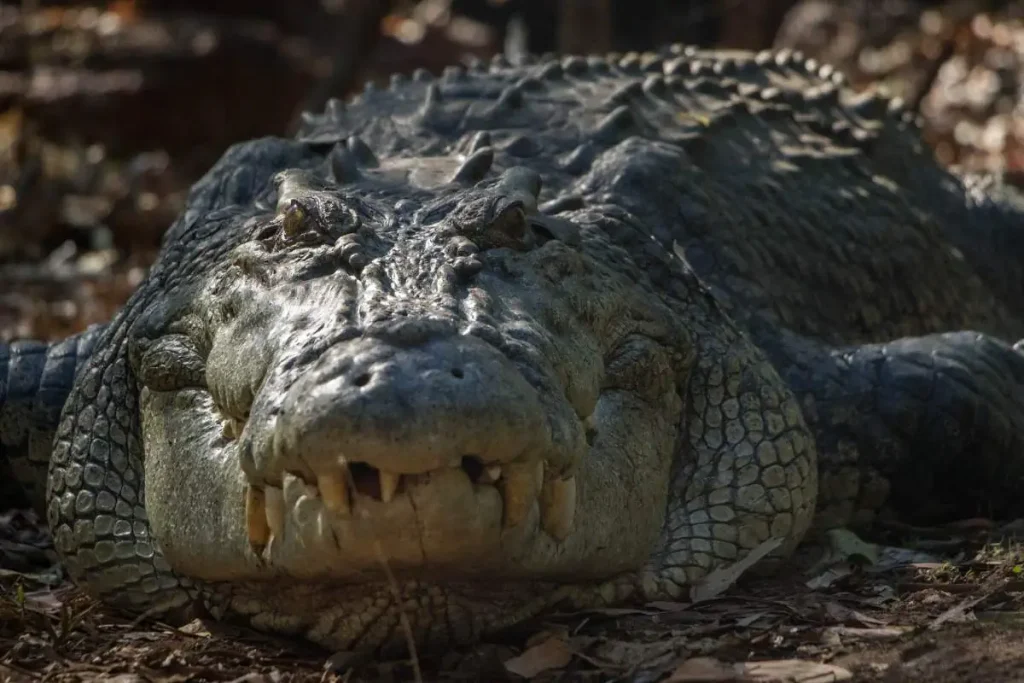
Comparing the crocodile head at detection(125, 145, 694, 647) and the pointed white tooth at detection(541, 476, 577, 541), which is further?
the pointed white tooth at detection(541, 476, 577, 541)

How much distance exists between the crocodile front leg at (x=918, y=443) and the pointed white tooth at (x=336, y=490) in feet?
6.71

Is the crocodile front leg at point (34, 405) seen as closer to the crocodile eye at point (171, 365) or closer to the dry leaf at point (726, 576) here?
the crocodile eye at point (171, 365)

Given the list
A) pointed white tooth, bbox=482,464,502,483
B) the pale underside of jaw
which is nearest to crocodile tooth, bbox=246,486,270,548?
the pale underside of jaw

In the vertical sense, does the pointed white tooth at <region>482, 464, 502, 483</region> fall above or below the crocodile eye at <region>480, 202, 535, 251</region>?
below

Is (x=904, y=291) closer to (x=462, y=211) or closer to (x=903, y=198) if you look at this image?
(x=903, y=198)

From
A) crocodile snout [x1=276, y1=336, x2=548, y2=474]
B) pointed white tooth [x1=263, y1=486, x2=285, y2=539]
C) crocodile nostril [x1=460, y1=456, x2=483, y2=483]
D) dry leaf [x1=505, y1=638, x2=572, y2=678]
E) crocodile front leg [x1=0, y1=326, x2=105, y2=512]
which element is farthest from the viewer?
crocodile front leg [x1=0, y1=326, x2=105, y2=512]

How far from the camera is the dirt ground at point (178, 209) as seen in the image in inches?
128

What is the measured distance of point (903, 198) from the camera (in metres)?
5.86

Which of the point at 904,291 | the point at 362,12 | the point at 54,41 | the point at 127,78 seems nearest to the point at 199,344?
the point at 904,291

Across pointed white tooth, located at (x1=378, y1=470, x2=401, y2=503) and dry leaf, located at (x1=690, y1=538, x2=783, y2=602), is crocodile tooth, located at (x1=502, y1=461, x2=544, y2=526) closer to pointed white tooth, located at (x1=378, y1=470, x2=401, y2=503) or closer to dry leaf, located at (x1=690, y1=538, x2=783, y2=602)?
pointed white tooth, located at (x1=378, y1=470, x2=401, y2=503)

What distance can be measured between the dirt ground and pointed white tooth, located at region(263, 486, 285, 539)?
40cm

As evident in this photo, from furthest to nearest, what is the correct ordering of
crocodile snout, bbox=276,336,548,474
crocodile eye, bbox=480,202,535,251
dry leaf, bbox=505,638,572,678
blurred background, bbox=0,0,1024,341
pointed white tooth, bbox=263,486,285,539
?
blurred background, bbox=0,0,1024,341
crocodile eye, bbox=480,202,535,251
dry leaf, bbox=505,638,572,678
pointed white tooth, bbox=263,486,285,539
crocodile snout, bbox=276,336,548,474

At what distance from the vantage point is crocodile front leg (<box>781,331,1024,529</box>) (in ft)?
14.5

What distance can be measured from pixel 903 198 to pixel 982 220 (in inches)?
23.2
